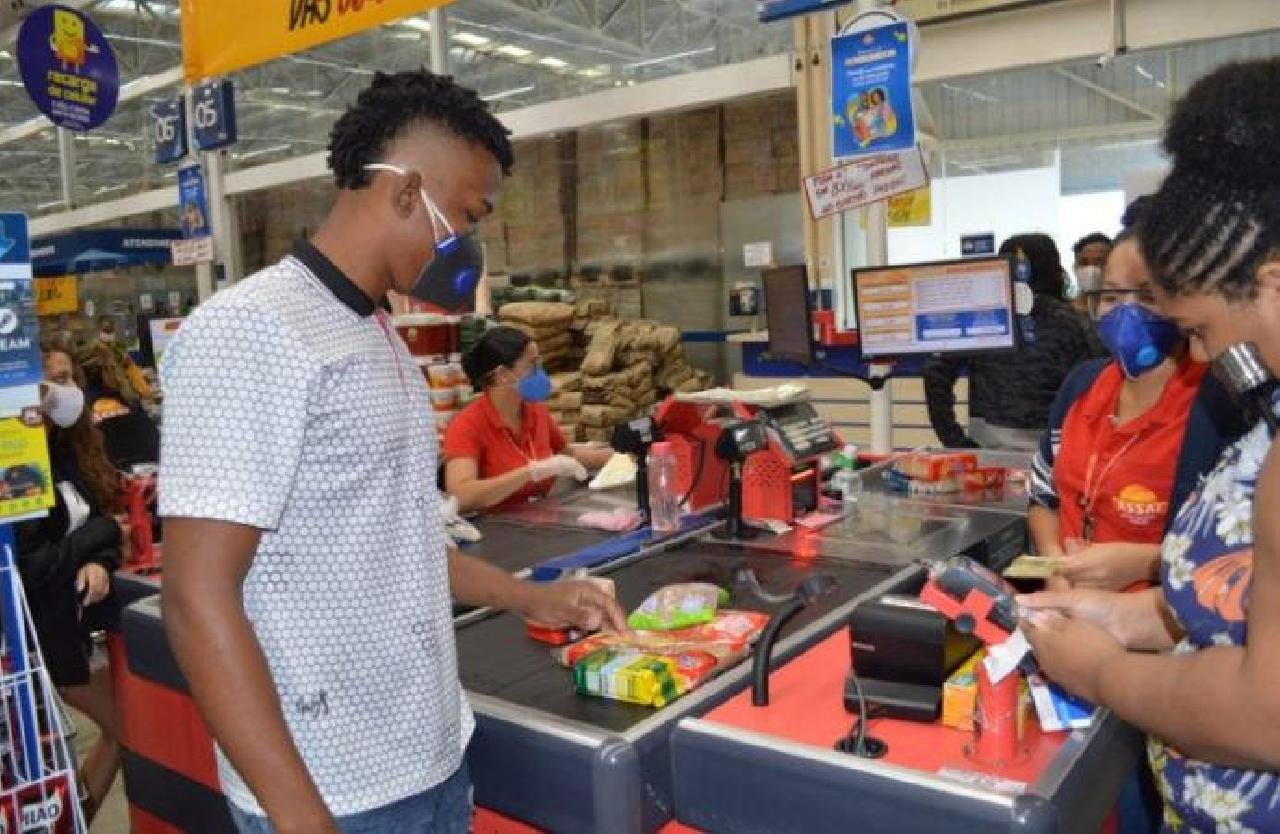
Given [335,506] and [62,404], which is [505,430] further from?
[335,506]

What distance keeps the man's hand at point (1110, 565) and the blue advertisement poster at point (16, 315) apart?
2442 mm

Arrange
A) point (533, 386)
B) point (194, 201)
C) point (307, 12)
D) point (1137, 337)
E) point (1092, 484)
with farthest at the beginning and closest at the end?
point (194, 201), point (307, 12), point (533, 386), point (1092, 484), point (1137, 337)

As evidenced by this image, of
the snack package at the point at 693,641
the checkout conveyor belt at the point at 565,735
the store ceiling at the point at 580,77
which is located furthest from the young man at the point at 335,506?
the store ceiling at the point at 580,77

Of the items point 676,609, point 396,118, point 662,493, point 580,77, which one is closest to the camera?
point 396,118

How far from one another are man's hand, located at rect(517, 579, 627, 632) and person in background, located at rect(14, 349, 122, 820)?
5.72 feet

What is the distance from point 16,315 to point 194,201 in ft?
18.3

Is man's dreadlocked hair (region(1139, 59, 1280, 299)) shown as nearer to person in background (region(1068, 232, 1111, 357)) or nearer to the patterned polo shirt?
the patterned polo shirt

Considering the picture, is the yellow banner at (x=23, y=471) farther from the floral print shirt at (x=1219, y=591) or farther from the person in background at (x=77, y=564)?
the floral print shirt at (x=1219, y=591)

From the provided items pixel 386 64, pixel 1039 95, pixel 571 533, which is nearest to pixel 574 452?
pixel 571 533

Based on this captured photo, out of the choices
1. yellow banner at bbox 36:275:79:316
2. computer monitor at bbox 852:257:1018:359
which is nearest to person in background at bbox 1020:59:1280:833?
computer monitor at bbox 852:257:1018:359

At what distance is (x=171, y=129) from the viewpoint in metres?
7.59

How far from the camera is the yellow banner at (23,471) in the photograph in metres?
2.58

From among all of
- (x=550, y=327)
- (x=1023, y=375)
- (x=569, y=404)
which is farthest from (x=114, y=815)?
(x=550, y=327)

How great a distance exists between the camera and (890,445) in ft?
15.8
